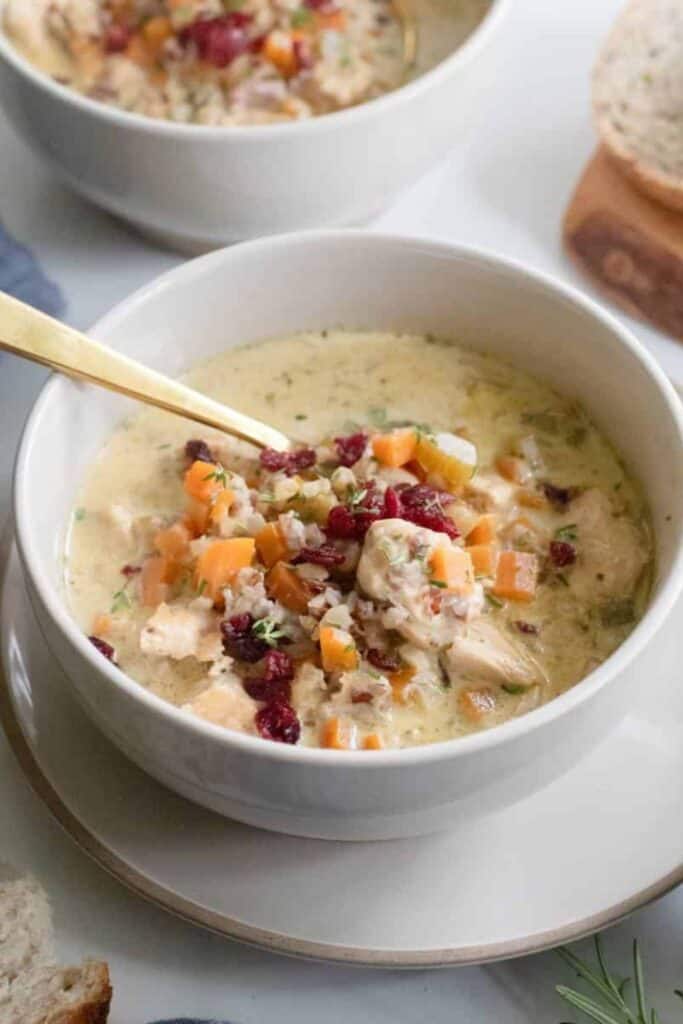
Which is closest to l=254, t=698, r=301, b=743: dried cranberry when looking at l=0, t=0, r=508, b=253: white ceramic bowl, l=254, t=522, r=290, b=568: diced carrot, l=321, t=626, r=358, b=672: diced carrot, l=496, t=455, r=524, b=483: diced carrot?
l=321, t=626, r=358, b=672: diced carrot

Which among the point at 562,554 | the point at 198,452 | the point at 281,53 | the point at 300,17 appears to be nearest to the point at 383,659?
the point at 562,554

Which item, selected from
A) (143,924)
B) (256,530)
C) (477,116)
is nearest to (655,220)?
(477,116)

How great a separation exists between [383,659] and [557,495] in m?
0.59

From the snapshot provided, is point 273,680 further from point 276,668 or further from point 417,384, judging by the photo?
point 417,384

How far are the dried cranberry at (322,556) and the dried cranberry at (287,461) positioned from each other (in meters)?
0.27

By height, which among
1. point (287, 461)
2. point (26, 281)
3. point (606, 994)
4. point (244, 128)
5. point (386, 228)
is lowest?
point (26, 281)


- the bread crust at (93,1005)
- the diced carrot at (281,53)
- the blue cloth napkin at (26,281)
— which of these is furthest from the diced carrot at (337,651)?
the diced carrot at (281,53)

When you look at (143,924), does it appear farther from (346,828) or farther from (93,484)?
(93,484)

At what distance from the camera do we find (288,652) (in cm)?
266

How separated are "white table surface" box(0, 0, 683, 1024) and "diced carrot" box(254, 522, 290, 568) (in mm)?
666

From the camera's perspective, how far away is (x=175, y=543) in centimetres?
286

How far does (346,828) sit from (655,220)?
80.2 inches

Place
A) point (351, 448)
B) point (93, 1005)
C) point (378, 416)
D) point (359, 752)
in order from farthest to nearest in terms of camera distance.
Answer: point (378, 416), point (351, 448), point (93, 1005), point (359, 752)

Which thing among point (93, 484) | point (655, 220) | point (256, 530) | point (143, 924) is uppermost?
point (655, 220)
